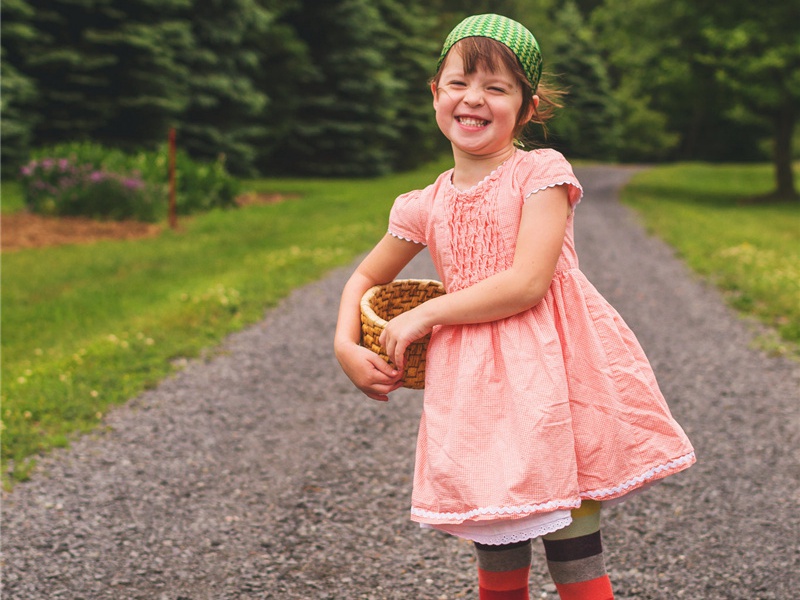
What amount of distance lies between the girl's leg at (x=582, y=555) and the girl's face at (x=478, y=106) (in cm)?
85

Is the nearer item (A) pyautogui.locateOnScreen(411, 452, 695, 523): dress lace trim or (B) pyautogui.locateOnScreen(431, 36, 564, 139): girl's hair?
(A) pyautogui.locateOnScreen(411, 452, 695, 523): dress lace trim

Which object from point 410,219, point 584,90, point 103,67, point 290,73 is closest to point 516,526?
point 410,219

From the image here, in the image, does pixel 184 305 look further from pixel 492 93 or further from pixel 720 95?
pixel 720 95

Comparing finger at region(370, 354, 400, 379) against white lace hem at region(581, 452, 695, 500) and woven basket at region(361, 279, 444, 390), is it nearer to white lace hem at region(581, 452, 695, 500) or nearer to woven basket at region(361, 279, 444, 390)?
woven basket at region(361, 279, 444, 390)

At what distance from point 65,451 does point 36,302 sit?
3812mm

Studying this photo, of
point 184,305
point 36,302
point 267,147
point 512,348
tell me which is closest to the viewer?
point 512,348

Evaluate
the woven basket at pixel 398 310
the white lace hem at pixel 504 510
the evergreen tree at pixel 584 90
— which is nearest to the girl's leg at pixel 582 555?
the white lace hem at pixel 504 510

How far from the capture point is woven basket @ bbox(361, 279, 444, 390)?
6.34 feet

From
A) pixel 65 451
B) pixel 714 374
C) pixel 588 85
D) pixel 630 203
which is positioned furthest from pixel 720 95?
pixel 588 85

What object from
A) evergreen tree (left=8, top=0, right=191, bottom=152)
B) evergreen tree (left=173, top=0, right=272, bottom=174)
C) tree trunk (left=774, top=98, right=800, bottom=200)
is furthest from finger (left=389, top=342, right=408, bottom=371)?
tree trunk (left=774, top=98, right=800, bottom=200)

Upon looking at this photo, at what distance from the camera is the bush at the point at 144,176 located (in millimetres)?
12195

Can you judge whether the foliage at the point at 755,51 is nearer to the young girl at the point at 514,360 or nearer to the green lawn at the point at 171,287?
the green lawn at the point at 171,287

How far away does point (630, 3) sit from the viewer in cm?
2034

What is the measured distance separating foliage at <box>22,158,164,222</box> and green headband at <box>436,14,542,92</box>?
11030 mm
